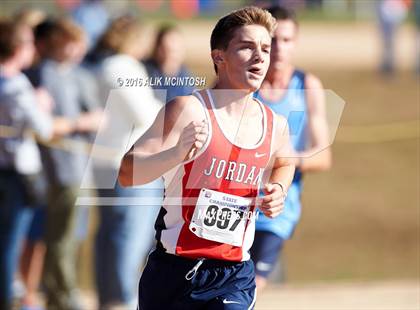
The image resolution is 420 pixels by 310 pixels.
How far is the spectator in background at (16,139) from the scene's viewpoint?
265 inches

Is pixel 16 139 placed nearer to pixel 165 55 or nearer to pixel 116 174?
pixel 116 174

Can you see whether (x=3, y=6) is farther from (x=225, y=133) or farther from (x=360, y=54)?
(x=225, y=133)

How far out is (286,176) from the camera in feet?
14.8

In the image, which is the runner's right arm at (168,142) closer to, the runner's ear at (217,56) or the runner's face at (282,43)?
the runner's ear at (217,56)

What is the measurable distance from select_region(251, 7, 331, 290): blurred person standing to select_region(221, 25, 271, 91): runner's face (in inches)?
50.5

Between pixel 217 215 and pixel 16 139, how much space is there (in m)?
2.90

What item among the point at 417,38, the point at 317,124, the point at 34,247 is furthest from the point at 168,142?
the point at 417,38

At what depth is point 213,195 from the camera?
431 centimetres

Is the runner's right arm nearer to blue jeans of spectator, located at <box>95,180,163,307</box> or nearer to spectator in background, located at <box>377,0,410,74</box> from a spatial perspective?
blue jeans of spectator, located at <box>95,180,163,307</box>

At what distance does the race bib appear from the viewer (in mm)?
4305

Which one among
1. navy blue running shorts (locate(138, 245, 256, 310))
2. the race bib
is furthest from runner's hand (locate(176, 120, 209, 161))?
navy blue running shorts (locate(138, 245, 256, 310))

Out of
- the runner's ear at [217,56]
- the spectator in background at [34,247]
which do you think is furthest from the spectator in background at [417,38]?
the runner's ear at [217,56]

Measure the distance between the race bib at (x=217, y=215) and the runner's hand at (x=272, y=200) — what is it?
4.7 inches

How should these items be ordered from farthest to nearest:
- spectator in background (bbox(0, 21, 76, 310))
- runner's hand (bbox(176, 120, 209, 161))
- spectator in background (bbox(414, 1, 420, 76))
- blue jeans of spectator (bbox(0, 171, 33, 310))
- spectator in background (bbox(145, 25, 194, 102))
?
spectator in background (bbox(414, 1, 420, 76)) < spectator in background (bbox(145, 25, 194, 102)) < blue jeans of spectator (bbox(0, 171, 33, 310)) < spectator in background (bbox(0, 21, 76, 310)) < runner's hand (bbox(176, 120, 209, 161))
